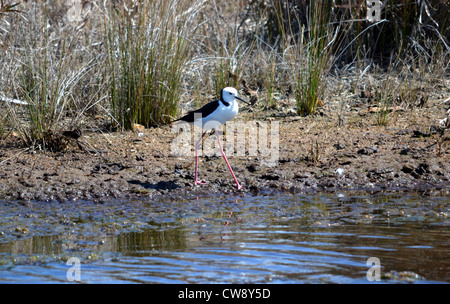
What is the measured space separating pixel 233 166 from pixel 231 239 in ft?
6.61

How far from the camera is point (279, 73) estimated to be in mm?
8703

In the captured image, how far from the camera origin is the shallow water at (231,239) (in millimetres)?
3740

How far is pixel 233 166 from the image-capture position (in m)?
6.35

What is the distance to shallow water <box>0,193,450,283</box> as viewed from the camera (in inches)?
147

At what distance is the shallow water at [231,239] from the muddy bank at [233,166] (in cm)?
28

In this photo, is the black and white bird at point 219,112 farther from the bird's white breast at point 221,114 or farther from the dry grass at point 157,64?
the dry grass at point 157,64

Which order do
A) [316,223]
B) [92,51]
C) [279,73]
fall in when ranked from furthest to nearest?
1. [279,73]
2. [92,51]
3. [316,223]

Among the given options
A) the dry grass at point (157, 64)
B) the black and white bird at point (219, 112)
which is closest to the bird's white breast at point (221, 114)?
the black and white bird at point (219, 112)

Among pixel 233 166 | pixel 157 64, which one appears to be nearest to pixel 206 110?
pixel 233 166

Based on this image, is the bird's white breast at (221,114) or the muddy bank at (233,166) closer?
the muddy bank at (233,166)

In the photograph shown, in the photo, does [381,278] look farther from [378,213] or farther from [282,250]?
[378,213]

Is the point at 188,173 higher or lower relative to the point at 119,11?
lower
